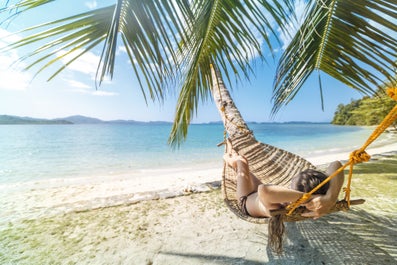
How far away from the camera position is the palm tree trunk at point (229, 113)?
175 cm

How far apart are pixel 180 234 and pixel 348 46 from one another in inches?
60.6

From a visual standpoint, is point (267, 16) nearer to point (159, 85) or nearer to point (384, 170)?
point (159, 85)

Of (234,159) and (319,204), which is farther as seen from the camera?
(234,159)

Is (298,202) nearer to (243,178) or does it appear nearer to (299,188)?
(299,188)

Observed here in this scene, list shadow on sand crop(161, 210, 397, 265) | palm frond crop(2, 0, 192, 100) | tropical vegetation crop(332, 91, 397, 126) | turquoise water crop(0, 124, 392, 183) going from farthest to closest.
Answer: turquoise water crop(0, 124, 392, 183) < tropical vegetation crop(332, 91, 397, 126) < shadow on sand crop(161, 210, 397, 265) < palm frond crop(2, 0, 192, 100)

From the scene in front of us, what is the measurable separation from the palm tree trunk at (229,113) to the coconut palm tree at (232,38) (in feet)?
0.70

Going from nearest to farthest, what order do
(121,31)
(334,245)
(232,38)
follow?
1. (121,31)
2. (232,38)
3. (334,245)

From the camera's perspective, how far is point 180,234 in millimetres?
1587

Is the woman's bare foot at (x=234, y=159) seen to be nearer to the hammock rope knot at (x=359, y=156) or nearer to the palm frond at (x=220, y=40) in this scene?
the palm frond at (x=220, y=40)

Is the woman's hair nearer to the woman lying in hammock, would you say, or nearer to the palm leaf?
the woman lying in hammock

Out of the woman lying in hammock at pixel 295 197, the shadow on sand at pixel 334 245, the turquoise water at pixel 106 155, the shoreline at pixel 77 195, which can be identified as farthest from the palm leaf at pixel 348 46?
the shoreline at pixel 77 195

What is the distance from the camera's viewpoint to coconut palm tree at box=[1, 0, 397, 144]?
0.51 meters

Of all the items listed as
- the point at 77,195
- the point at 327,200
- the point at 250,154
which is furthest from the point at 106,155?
the point at 327,200

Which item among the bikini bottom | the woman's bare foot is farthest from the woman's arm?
the woman's bare foot
